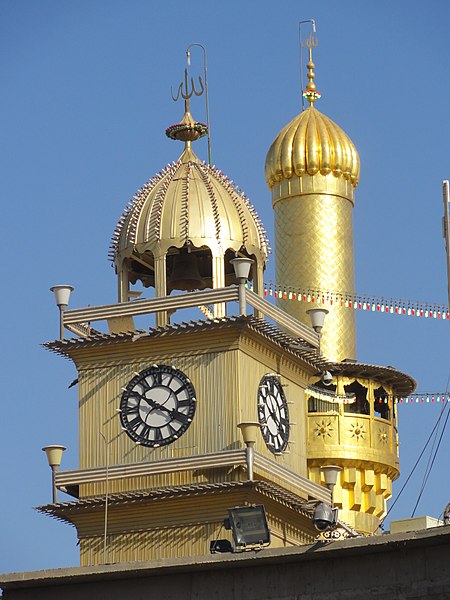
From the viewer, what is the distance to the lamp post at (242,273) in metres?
61.8

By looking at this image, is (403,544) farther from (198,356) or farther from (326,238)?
(326,238)

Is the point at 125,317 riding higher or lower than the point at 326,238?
lower

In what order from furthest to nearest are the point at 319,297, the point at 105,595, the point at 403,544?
1. the point at 319,297
2. the point at 105,595
3. the point at 403,544

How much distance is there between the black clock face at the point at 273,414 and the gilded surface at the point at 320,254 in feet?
49.8

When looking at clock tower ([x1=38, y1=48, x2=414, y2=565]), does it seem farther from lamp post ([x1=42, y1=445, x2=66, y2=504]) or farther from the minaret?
the minaret

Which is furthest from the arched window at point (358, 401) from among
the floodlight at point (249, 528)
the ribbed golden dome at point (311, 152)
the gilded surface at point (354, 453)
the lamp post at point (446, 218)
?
the floodlight at point (249, 528)

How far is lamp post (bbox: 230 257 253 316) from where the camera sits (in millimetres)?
61812

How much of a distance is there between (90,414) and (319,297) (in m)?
17.3

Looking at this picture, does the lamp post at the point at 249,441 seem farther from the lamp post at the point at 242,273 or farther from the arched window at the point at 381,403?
the arched window at the point at 381,403

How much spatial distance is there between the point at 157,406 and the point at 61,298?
3.79 meters

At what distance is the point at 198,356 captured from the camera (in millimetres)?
62625

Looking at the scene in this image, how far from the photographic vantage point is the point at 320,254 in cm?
8081

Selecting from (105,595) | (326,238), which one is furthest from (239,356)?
(326,238)

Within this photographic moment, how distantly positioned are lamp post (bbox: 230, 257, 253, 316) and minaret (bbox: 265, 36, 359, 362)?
16.9 m
